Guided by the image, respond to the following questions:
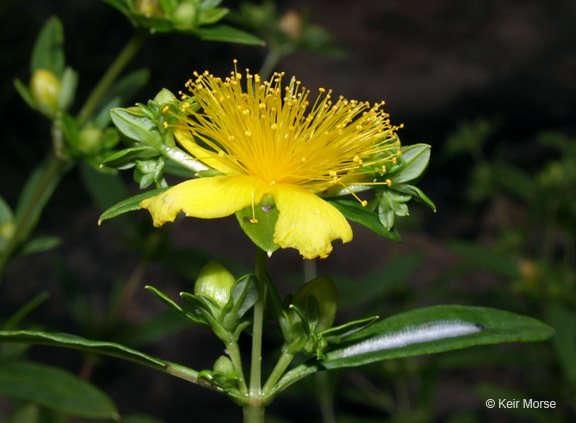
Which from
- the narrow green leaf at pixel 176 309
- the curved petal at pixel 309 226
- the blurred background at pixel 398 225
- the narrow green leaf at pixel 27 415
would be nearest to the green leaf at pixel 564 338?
the blurred background at pixel 398 225

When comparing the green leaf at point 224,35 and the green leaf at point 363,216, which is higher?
the green leaf at point 224,35

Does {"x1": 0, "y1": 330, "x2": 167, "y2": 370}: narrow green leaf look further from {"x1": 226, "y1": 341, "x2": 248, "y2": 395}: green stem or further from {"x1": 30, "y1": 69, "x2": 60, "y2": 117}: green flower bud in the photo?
{"x1": 30, "y1": 69, "x2": 60, "y2": 117}: green flower bud

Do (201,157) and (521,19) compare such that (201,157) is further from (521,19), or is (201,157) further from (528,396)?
(521,19)

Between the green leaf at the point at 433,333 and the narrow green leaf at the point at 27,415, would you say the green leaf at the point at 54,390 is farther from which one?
the green leaf at the point at 433,333

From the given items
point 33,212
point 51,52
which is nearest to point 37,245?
point 33,212

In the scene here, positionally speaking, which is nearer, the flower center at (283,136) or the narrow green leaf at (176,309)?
the narrow green leaf at (176,309)

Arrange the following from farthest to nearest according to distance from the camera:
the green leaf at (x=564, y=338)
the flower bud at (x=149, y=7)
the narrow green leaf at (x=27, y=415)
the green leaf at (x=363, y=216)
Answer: the green leaf at (x=564, y=338) < the narrow green leaf at (x=27, y=415) < the flower bud at (x=149, y=7) < the green leaf at (x=363, y=216)
